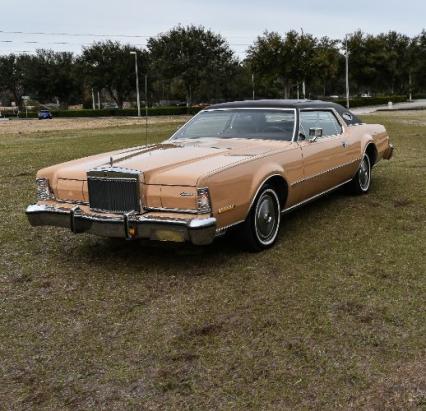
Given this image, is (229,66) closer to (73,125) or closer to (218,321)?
(73,125)

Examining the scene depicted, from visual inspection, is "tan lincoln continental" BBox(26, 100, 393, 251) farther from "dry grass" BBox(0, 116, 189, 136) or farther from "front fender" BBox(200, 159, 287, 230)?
"dry grass" BBox(0, 116, 189, 136)

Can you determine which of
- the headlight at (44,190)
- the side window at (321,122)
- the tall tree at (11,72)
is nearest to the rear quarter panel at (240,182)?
the side window at (321,122)

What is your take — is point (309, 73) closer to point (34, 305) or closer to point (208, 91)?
point (208, 91)

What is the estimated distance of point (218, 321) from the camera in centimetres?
363

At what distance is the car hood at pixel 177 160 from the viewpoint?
4.43m

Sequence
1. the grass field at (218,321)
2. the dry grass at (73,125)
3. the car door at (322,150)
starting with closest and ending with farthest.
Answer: the grass field at (218,321) < the car door at (322,150) < the dry grass at (73,125)

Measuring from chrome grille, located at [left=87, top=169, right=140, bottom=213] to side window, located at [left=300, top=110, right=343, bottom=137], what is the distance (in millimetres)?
2307

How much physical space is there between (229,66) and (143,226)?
56.1m

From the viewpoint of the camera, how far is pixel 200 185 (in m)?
4.28

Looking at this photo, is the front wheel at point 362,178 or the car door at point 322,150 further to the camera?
the front wheel at point 362,178

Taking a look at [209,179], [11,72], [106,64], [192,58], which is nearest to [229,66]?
[192,58]

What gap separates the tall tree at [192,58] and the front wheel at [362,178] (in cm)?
4932

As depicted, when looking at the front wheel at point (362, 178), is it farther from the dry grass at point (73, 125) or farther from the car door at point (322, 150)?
the dry grass at point (73, 125)

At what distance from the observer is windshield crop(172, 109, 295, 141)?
5.85 metres
